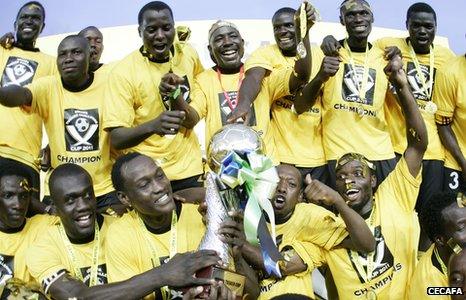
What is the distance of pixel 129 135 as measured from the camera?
574 centimetres

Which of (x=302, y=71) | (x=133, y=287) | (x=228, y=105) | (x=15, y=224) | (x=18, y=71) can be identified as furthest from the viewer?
(x=18, y=71)

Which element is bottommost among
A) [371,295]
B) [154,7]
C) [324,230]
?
[371,295]

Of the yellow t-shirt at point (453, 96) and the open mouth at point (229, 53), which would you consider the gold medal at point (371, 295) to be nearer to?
the yellow t-shirt at point (453, 96)

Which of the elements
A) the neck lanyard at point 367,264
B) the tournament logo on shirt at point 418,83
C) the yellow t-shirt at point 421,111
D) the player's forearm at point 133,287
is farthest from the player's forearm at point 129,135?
the tournament logo on shirt at point 418,83

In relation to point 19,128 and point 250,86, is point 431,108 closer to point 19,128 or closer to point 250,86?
point 250,86

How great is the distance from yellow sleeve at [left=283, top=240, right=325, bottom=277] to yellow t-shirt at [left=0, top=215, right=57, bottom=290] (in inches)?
69.6

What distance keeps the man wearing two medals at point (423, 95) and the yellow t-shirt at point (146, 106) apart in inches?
74.7

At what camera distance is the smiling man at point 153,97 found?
5.89 meters

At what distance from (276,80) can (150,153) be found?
127 centimetres

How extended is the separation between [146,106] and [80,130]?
58 cm

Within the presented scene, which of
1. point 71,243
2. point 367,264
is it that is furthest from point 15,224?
point 367,264

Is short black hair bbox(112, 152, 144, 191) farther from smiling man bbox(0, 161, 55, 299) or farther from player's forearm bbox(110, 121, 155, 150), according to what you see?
smiling man bbox(0, 161, 55, 299)

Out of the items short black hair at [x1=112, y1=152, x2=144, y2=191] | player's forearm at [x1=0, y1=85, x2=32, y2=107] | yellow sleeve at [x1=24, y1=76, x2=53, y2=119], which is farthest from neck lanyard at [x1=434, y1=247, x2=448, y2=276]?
player's forearm at [x1=0, y1=85, x2=32, y2=107]

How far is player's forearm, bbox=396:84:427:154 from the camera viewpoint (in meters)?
5.46
